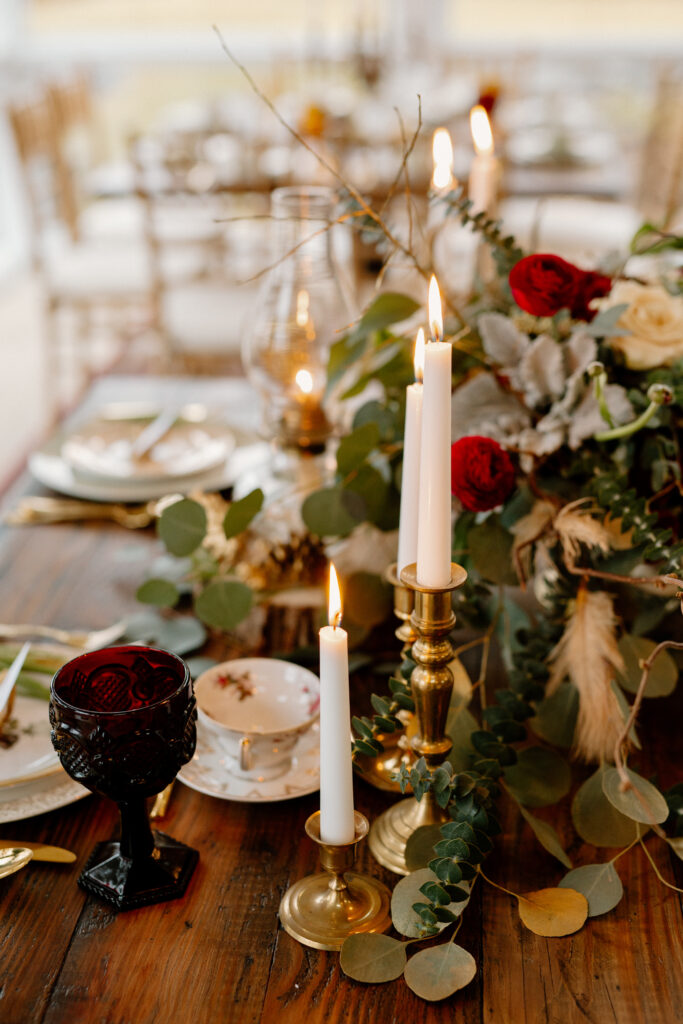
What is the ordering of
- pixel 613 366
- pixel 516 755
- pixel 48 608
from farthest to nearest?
pixel 48 608
pixel 613 366
pixel 516 755

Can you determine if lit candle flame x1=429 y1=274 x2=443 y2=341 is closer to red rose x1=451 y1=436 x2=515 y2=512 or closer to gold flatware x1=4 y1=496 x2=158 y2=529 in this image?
red rose x1=451 y1=436 x2=515 y2=512

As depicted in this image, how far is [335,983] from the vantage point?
58cm

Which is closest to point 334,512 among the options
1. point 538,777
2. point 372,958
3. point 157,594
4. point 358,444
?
point 358,444

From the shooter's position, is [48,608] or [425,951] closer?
[425,951]

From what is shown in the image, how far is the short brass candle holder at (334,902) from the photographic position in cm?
58

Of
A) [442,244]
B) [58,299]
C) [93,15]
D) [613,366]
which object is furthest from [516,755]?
[93,15]

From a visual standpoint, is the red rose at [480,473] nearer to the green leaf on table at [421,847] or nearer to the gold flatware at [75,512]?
the green leaf on table at [421,847]

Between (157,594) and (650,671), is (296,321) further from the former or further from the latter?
(650,671)

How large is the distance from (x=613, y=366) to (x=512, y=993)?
1.67 feet

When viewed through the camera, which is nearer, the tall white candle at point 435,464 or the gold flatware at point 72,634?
the tall white candle at point 435,464

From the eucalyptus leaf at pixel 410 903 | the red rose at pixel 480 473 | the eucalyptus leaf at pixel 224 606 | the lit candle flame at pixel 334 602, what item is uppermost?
the lit candle flame at pixel 334 602

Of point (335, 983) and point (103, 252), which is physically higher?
point (335, 983)

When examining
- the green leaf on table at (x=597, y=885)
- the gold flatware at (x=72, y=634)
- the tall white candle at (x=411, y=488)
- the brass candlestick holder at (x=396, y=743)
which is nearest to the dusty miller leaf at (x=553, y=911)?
the green leaf on table at (x=597, y=885)

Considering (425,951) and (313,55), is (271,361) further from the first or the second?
(313,55)
